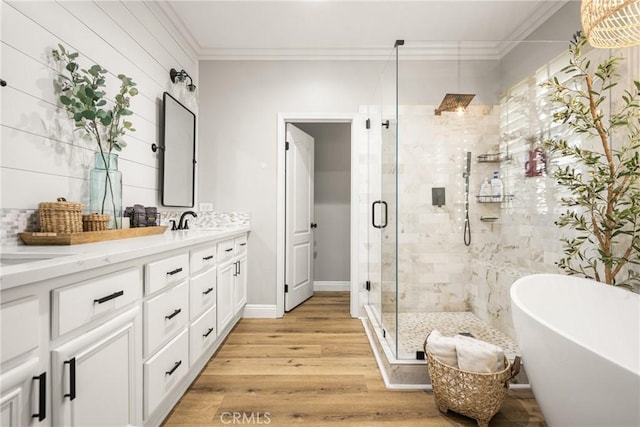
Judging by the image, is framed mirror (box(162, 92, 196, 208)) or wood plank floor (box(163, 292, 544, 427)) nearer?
wood plank floor (box(163, 292, 544, 427))

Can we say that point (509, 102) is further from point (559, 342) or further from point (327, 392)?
point (327, 392)

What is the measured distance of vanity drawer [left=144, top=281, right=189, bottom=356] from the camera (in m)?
1.30

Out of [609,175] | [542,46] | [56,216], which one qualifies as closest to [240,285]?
[56,216]

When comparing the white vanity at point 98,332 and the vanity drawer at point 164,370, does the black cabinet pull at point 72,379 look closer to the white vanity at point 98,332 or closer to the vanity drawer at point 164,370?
the white vanity at point 98,332

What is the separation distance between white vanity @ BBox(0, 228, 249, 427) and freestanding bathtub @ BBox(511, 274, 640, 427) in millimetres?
1629

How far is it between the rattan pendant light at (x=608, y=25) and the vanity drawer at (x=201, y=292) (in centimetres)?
231

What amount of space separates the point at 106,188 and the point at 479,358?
7.25 feet

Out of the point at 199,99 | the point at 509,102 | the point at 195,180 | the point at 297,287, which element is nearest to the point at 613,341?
the point at 509,102

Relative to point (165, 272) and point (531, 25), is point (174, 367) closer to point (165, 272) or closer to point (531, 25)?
point (165, 272)

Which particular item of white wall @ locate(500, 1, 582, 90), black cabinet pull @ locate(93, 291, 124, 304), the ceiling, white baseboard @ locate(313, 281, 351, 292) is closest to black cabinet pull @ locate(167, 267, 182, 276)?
black cabinet pull @ locate(93, 291, 124, 304)

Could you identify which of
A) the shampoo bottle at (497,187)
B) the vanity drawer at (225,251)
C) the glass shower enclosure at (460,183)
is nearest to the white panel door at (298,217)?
the vanity drawer at (225,251)

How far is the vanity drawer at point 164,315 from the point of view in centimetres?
130

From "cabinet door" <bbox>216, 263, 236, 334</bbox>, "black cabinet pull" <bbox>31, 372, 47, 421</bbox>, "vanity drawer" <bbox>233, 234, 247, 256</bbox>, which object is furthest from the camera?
"vanity drawer" <bbox>233, 234, 247, 256</bbox>

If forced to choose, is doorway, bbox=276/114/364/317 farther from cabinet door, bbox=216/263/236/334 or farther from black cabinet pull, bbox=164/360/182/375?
black cabinet pull, bbox=164/360/182/375
